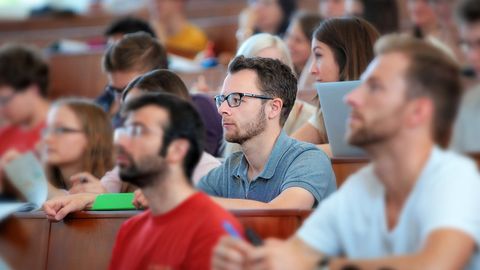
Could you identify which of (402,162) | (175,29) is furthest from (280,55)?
(175,29)

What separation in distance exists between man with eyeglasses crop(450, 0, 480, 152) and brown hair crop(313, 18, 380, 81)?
693mm

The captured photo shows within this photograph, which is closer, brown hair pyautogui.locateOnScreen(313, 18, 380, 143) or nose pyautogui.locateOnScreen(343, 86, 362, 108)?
nose pyautogui.locateOnScreen(343, 86, 362, 108)

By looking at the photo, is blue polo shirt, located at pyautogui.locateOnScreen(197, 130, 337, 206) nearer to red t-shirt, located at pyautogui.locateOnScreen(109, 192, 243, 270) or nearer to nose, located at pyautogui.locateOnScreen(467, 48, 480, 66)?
red t-shirt, located at pyautogui.locateOnScreen(109, 192, 243, 270)

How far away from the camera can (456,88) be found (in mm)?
980

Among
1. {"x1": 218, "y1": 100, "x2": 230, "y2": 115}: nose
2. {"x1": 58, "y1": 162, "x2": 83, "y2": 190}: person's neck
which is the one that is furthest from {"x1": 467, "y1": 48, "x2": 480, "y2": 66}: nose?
{"x1": 58, "y1": 162, "x2": 83, "y2": 190}: person's neck

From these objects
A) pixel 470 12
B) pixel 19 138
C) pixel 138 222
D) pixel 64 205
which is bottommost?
pixel 19 138

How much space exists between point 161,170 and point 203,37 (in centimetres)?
324

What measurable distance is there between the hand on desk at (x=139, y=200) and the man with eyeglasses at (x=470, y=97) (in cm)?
75

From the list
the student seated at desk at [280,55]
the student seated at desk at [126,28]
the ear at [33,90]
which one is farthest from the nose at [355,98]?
the ear at [33,90]

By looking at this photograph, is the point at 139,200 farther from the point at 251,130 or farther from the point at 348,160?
the point at 348,160

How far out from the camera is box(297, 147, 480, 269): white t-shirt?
90cm

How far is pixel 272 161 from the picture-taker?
5.45ft

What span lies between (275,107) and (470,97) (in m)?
0.74

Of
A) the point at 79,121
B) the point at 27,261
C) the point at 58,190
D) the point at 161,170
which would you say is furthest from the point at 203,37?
the point at 161,170
